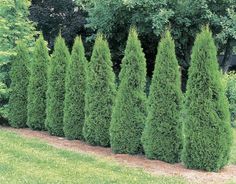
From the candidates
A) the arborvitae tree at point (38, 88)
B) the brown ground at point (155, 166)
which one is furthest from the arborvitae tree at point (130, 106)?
the arborvitae tree at point (38, 88)

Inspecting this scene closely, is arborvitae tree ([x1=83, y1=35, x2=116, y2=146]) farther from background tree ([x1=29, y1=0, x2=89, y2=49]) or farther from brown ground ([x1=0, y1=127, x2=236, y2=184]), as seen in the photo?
background tree ([x1=29, y1=0, x2=89, y2=49])

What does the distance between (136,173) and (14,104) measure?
232 inches

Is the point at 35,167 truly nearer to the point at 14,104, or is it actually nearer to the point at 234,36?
the point at 14,104

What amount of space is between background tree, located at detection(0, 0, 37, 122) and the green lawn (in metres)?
3.93

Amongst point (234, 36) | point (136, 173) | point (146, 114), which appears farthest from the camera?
point (234, 36)

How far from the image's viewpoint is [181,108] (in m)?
8.95

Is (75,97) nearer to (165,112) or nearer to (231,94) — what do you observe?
(165,112)

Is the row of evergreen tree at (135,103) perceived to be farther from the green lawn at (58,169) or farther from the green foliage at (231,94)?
the green foliage at (231,94)

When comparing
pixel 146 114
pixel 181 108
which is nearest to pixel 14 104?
pixel 146 114

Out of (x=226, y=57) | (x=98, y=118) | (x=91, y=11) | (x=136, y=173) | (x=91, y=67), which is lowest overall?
(x=136, y=173)

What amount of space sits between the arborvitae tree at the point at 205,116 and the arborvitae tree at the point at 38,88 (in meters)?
4.85

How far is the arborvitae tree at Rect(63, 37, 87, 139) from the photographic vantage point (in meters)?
10.9

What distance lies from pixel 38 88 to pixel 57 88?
89cm

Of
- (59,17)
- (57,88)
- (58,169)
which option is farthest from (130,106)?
(59,17)
